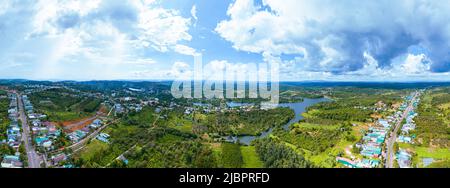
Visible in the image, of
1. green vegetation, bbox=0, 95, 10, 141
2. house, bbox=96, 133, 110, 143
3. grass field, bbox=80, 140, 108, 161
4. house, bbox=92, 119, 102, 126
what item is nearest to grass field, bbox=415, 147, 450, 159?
grass field, bbox=80, 140, 108, 161

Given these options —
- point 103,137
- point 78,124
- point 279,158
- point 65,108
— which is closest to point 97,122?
point 78,124

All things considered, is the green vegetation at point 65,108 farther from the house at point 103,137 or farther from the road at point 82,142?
the house at point 103,137

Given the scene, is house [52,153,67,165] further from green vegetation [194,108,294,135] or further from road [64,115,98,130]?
green vegetation [194,108,294,135]

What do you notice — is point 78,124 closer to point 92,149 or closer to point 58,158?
point 92,149

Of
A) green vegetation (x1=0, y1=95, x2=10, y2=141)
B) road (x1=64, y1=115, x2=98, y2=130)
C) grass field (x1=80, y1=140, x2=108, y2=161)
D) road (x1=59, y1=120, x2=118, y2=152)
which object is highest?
green vegetation (x1=0, y1=95, x2=10, y2=141)

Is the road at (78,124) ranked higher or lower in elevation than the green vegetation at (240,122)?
higher

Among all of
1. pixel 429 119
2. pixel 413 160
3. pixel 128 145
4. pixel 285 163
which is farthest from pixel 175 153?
pixel 429 119

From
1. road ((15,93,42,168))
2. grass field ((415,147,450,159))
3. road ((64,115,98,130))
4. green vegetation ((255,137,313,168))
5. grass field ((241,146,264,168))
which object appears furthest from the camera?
road ((64,115,98,130))

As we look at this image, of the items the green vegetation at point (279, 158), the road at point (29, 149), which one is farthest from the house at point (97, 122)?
the green vegetation at point (279, 158)

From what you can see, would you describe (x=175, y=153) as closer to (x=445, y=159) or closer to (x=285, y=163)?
(x=285, y=163)
